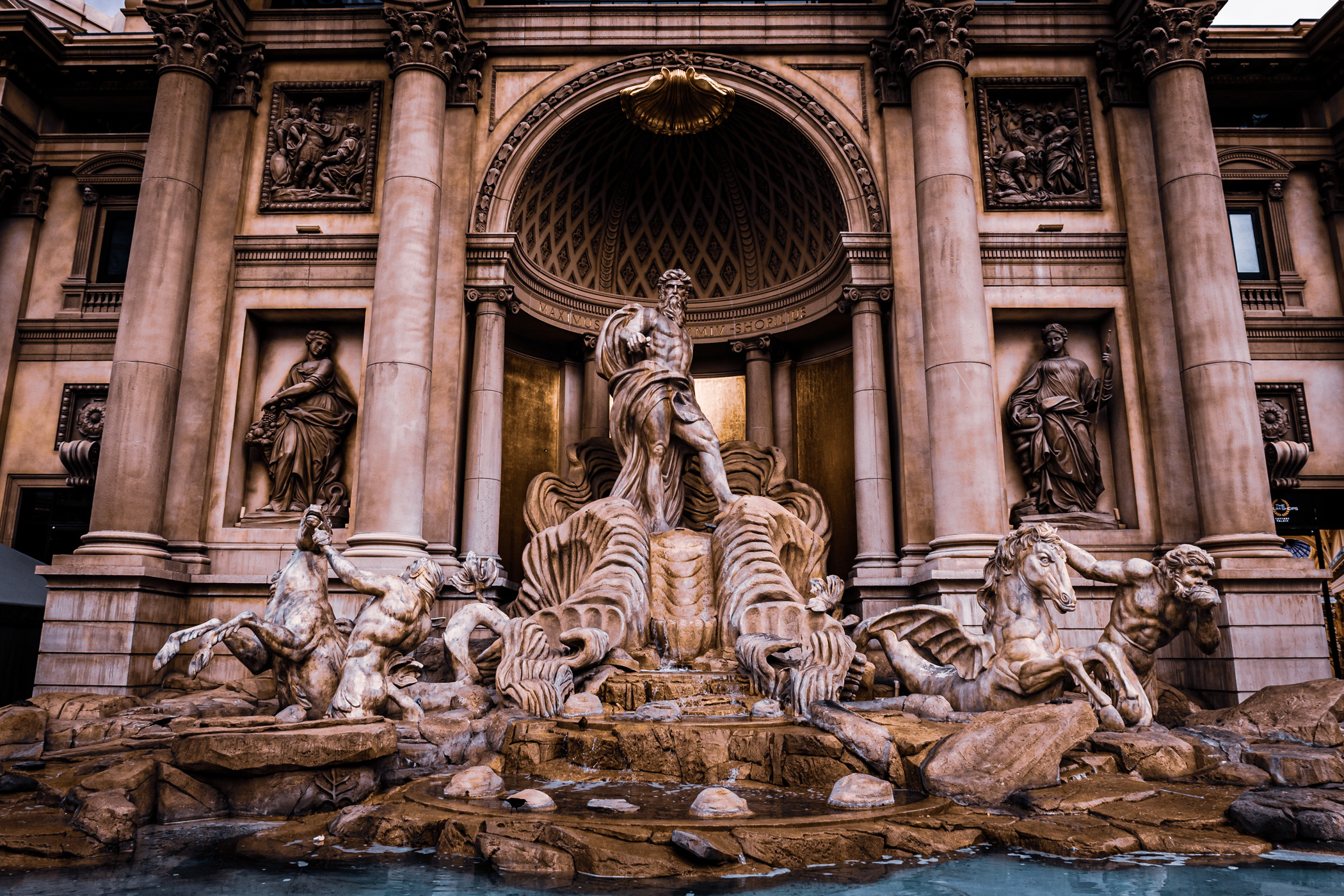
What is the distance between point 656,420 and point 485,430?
2.56m

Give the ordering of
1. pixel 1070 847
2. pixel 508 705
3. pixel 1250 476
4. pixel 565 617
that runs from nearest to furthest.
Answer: pixel 1070 847, pixel 508 705, pixel 565 617, pixel 1250 476

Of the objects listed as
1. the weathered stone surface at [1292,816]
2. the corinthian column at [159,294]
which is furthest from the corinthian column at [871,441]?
the corinthian column at [159,294]

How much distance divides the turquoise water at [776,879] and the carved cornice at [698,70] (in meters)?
9.77

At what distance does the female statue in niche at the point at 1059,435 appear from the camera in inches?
477

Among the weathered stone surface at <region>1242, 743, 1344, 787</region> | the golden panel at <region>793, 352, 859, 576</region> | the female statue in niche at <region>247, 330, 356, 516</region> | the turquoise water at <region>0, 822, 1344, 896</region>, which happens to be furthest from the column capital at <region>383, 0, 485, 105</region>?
the weathered stone surface at <region>1242, 743, 1344, 787</region>

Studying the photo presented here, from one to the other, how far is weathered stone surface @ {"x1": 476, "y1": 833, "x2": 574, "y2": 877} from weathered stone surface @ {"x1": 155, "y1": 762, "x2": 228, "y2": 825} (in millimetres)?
2281

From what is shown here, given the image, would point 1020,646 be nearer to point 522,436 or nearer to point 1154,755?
point 1154,755

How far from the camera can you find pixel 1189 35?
1244cm

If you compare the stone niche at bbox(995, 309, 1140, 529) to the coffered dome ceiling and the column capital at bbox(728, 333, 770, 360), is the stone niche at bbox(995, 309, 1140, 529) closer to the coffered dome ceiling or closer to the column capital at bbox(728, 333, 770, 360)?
the coffered dome ceiling

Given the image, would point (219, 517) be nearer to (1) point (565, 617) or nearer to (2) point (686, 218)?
(1) point (565, 617)

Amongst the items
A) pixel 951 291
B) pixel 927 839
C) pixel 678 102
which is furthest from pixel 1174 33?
pixel 927 839

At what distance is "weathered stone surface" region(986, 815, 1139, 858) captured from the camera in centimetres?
478

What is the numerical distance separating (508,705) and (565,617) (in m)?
1.69

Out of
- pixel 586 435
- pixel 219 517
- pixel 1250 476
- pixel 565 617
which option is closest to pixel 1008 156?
pixel 1250 476
